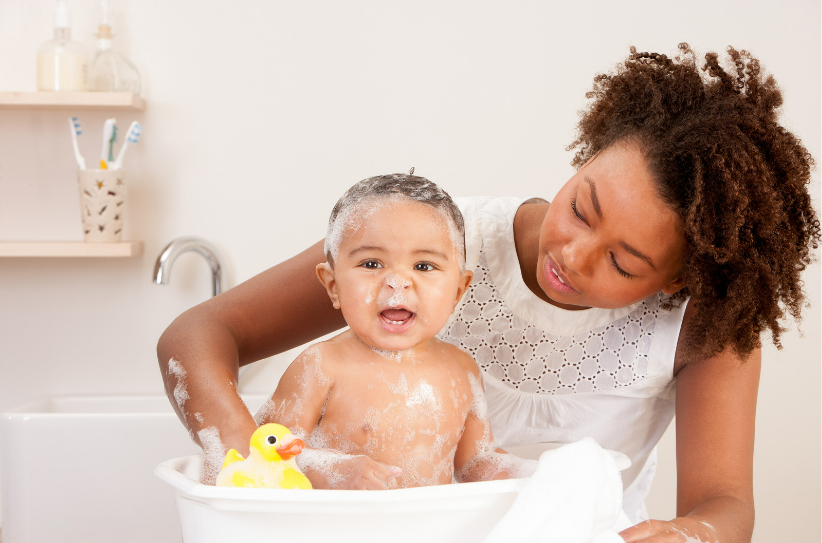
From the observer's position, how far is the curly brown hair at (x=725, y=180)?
0.81 meters

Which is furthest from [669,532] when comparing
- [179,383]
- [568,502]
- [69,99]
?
[69,99]

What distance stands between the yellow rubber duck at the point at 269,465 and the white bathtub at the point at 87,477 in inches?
39.2

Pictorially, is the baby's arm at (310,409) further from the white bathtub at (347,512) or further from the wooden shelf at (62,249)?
the wooden shelf at (62,249)

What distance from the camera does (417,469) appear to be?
0.75 metres

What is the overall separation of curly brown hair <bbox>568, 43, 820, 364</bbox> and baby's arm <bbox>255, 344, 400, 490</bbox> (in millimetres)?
447

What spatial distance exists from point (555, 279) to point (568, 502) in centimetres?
37

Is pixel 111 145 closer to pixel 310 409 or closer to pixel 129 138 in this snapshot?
pixel 129 138

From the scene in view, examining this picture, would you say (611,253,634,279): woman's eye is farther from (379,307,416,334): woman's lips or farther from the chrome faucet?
the chrome faucet

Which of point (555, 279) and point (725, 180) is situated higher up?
point (725, 180)

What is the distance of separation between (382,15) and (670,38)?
71cm

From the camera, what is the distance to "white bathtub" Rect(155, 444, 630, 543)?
490 mm

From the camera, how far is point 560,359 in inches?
43.2

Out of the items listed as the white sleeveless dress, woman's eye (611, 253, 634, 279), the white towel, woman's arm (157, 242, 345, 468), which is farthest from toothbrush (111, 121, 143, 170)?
the white towel

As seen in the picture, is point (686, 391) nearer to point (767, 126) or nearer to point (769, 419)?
point (767, 126)
